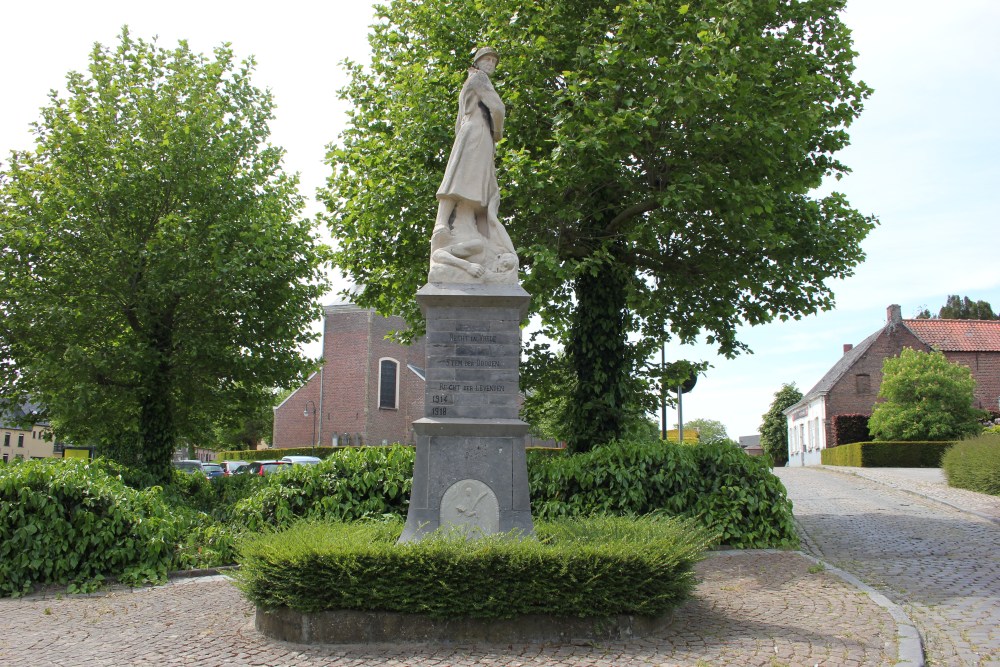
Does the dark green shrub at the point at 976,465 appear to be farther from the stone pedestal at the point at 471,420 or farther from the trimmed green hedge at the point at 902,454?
the stone pedestal at the point at 471,420

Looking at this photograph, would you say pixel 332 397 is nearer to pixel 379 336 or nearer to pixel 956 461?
pixel 379 336

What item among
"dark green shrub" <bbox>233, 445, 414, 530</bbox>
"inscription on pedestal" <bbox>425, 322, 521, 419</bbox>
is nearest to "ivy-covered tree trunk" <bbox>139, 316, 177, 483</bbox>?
"dark green shrub" <bbox>233, 445, 414, 530</bbox>

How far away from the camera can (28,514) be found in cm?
1002

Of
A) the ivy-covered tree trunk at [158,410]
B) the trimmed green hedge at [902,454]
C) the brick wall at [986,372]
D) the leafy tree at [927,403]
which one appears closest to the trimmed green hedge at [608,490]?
the ivy-covered tree trunk at [158,410]

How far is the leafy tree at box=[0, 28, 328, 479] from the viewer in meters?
15.7

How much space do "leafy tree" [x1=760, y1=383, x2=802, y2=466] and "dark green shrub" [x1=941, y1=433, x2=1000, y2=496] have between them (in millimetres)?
48737

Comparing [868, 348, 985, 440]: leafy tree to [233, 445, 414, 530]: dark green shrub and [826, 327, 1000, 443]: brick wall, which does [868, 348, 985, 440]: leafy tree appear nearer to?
[826, 327, 1000, 443]: brick wall

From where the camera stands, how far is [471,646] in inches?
255

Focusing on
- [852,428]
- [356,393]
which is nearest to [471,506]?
[852,428]

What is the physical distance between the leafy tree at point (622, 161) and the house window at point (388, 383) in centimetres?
3260

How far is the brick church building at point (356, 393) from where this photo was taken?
4738 centimetres

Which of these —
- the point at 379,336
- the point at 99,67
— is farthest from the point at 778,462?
the point at 99,67

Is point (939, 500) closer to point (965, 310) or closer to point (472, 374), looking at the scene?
point (472, 374)

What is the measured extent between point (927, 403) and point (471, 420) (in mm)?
33653
